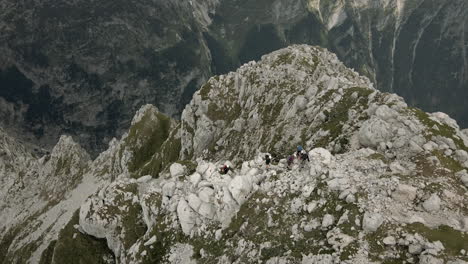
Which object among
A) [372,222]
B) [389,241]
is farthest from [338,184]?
[389,241]

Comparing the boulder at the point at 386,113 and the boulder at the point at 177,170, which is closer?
the boulder at the point at 386,113

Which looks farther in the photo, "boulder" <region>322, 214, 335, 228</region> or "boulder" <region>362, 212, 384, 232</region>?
"boulder" <region>322, 214, 335, 228</region>

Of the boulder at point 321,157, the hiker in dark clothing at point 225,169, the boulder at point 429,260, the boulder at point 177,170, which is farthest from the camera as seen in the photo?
the boulder at point 177,170

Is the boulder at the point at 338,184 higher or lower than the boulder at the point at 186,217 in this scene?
higher

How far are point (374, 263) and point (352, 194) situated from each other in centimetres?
785

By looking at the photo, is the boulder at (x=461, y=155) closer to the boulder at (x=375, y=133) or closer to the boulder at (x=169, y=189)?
the boulder at (x=375, y=133)

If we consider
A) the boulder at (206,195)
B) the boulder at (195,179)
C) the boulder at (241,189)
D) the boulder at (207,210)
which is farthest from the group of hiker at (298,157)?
the boulder at (195,179)

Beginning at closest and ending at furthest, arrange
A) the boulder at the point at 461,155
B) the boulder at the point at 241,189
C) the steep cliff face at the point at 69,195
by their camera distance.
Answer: the boulder at the point at 461,155
the boulder at the point at 241,189
the steep cliff face at the point at 69,195

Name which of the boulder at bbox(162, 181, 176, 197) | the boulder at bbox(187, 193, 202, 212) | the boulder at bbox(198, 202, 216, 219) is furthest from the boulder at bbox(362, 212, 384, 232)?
the boulder at bbox(162, 181, 176, 197)

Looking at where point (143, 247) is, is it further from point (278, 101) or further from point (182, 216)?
point (278, 101)

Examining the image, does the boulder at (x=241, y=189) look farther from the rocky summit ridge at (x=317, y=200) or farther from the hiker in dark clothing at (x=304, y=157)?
the hiker in dark clothing at (x=304, y=157)

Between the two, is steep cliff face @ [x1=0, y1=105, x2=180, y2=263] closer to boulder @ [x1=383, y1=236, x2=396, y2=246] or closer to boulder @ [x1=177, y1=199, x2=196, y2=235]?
boulder @ [x1=177, y1=199, x2=196, y2=235]

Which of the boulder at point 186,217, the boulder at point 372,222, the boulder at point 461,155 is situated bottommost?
the boulder at point 461,155

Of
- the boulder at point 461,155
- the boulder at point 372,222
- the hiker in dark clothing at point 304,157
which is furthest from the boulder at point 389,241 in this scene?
the boulder at point 461,155
